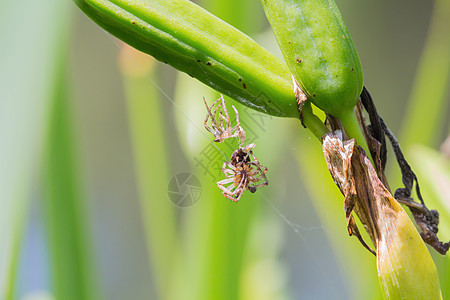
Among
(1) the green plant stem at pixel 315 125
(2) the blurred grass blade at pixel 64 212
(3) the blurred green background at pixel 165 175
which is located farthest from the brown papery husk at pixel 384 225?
(2) the blurred grass blade at pixel 64 212

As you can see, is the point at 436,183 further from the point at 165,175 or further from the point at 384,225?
the point at 165,175

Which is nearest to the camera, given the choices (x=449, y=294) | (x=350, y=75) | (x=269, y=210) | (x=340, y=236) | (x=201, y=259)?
(x=350, y=75)

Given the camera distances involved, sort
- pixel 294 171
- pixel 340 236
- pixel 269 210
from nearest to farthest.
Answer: pixel 340 236
pixel 269 210
pixel 294 171

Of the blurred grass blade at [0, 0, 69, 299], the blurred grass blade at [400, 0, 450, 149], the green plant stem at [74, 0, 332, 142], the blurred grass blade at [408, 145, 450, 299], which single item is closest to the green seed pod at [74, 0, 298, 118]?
the green plant stem at [74, 0, 332, 142]

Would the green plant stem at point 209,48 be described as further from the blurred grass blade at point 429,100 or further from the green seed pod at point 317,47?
the blurred grass blade at point 429,100

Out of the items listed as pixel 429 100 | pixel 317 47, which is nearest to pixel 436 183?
pixel 429 100

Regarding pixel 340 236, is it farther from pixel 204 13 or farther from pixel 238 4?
pixel 204 13

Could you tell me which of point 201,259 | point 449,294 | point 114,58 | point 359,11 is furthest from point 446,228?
point 114,58
